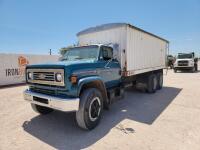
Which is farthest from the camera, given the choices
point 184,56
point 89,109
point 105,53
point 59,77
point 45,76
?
point 184,56

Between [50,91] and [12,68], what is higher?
[12,68]

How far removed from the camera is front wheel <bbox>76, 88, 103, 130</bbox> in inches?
161

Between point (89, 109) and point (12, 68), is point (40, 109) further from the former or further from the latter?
point (12, 68)

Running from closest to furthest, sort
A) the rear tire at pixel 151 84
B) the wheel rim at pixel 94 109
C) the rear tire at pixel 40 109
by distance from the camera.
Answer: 1. the wheel rim at pixel 94 109
2. the rear tire at pixel 40 109
3. the rear tire at pixel 151 84

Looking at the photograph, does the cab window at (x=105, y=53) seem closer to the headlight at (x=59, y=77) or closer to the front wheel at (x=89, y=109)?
the front wheel at (x=89, y=109)

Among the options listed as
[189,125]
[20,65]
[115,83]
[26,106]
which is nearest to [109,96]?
[115,83]

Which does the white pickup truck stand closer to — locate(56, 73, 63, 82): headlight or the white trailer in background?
the white trailer in background

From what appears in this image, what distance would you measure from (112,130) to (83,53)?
264 centimetres

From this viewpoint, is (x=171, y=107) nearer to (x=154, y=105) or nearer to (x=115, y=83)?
(x=154, y=105)

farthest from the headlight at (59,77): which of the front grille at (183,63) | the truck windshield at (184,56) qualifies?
the truck windshield at (184,56)

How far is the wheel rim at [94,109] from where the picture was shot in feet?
14.5

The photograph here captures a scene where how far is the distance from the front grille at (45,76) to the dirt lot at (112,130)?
1317mm

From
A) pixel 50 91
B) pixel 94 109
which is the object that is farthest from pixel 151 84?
pixel 50 91

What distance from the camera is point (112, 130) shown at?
4.33 meters
